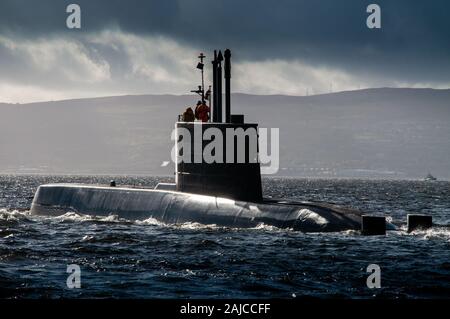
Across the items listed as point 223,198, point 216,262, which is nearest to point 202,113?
point 223,198

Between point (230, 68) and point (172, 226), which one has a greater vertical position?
point (230, 68)

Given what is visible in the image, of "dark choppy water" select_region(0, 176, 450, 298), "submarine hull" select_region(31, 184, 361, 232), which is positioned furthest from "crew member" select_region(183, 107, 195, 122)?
"dark choppy water" select_region(0, 176, 450, 298)

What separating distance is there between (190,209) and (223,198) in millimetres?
1516

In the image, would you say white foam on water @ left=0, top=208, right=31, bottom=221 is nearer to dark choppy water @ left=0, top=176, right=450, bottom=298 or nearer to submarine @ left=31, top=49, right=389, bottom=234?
submarine @ left=31, top=49, right=389, bottom=234

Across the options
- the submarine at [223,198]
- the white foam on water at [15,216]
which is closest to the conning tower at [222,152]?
the submarine at [223,198]

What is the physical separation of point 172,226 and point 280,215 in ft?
17.0

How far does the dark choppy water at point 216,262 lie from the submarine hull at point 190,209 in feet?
2.08

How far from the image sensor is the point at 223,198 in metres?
33.0

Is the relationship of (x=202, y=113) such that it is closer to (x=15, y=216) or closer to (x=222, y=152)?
(x=222, y=152)

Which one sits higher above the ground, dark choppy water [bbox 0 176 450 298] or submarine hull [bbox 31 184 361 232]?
submarine hull [bbox 31 184 361 232]

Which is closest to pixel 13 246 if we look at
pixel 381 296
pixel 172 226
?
pixel 172 226

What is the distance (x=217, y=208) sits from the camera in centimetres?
3234

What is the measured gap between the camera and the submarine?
97.1 ft
